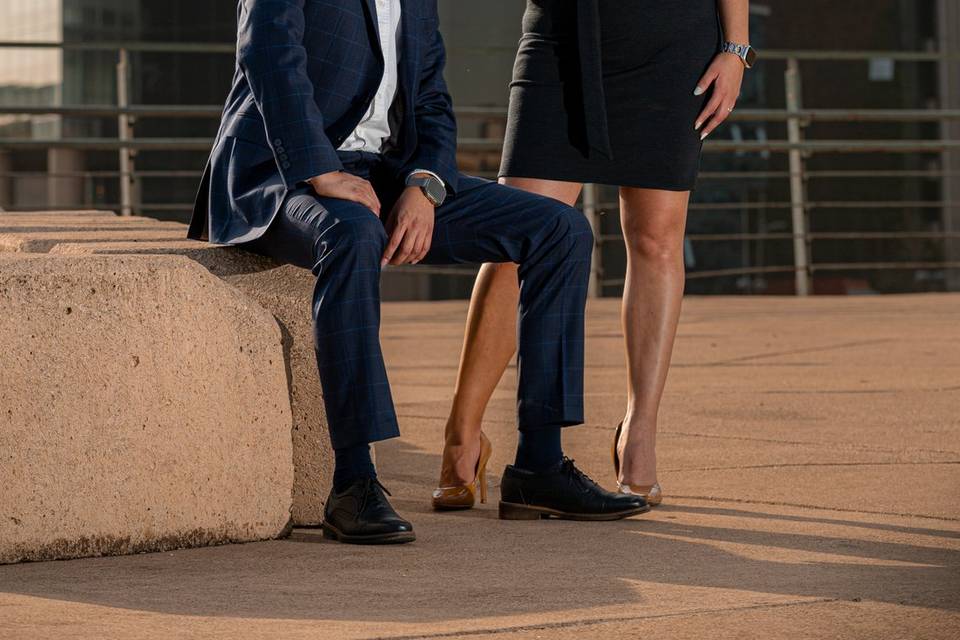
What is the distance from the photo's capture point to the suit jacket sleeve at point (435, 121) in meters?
2.55

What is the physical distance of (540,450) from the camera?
8.23ft

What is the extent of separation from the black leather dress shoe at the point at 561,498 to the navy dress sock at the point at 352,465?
0.97ft

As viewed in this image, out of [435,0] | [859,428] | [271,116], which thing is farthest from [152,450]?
[859,428]

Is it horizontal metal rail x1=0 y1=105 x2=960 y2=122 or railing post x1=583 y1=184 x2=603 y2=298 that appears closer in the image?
horizontal metal rail x1=0 y1=105 x2=960 y2=122

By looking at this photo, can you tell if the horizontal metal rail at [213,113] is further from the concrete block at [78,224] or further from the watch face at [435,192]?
the watch face at [435,192]

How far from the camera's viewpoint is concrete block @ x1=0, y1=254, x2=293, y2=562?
2135 mm

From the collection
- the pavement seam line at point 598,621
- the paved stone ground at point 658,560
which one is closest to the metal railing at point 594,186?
the paved stone ground at point 658,560

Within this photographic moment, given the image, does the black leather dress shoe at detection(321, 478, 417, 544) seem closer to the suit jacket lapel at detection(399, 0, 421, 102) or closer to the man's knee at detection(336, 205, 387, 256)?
the man's knee at detection(336, 205, 387, 256)

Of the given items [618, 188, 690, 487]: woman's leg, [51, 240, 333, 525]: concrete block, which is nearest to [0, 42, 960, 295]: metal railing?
[618, 188, 690, 487]: woman's leg

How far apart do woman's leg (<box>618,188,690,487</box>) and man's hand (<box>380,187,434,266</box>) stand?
485mm

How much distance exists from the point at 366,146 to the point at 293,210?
0.28m

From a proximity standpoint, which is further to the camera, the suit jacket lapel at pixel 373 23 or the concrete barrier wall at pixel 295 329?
the suit jacket lapel at pixel 373 23

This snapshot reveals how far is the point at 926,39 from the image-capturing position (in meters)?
14.6

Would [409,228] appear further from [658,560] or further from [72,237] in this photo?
[72,237]
